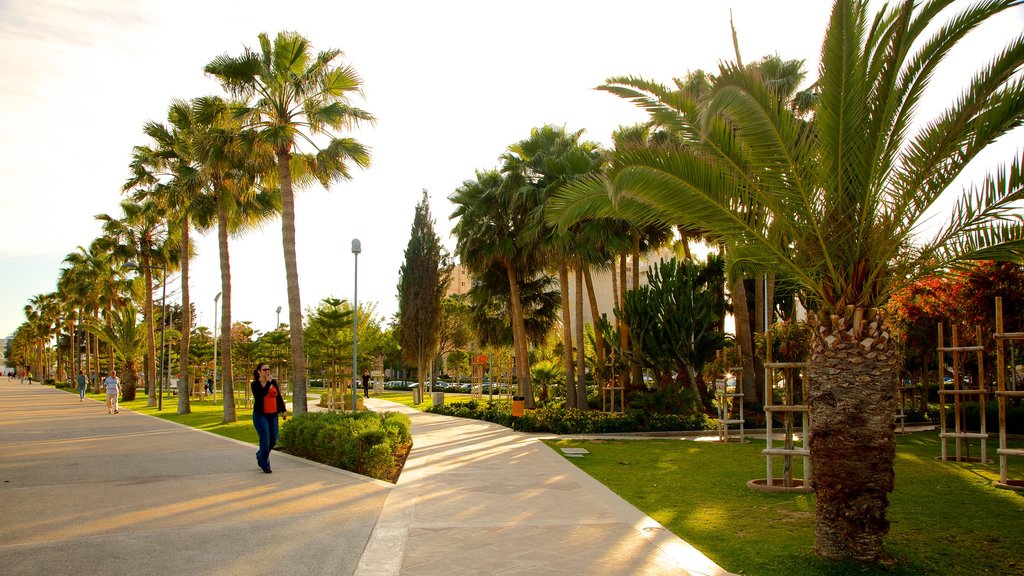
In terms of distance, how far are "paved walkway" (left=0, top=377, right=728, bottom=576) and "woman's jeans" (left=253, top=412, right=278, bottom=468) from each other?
253 mm

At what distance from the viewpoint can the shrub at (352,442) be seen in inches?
448

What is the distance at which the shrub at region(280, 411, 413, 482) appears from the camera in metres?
11.4

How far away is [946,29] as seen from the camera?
637 cm

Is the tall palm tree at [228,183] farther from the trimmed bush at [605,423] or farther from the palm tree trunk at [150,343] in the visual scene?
the palm tree trunk at [150,343]

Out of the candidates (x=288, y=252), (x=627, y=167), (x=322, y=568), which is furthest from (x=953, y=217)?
(x=288, y=252)

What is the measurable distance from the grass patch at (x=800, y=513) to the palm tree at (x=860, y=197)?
0.53 metres

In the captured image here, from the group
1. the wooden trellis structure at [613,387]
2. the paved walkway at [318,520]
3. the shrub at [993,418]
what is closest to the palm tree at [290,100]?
the paved walkway at [318,520]

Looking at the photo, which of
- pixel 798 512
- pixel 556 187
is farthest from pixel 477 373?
pixel 798 512

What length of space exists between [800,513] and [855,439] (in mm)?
2722

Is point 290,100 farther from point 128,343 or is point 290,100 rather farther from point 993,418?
point 128,343

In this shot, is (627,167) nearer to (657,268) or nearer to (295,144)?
(295,144)

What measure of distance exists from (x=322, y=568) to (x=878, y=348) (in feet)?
16.8

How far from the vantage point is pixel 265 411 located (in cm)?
1190

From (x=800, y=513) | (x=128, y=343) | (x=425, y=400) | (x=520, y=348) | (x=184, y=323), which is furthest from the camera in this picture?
(x=128, y=343)
